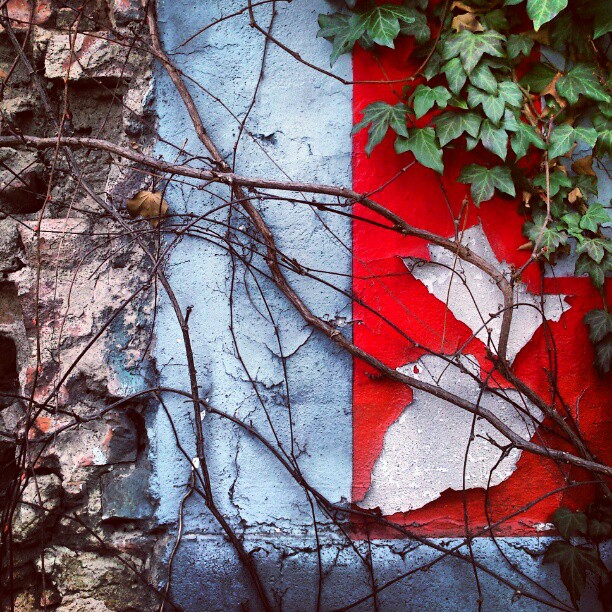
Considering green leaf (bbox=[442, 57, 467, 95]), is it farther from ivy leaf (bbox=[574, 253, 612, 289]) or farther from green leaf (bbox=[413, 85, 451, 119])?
ivy leaf (bbox=[574, 253, 612, 289])

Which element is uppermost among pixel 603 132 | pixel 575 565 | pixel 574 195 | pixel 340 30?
pixel 340 30

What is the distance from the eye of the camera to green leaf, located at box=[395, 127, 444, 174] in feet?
6.41

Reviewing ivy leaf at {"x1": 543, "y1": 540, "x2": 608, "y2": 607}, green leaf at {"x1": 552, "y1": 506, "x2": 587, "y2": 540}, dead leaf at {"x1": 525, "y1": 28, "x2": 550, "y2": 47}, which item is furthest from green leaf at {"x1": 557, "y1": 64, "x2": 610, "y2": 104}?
ivy leaf at {"x1": 543, "y1": 540, "x2": 608, "y2": 607}

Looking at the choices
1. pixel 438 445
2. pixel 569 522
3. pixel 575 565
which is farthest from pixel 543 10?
pixel 575 565

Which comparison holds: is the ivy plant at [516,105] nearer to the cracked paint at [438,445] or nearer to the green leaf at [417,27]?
the green leaf at [417,27]

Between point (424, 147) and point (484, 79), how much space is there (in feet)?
0.91

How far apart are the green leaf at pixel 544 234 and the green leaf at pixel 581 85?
385 millimetres

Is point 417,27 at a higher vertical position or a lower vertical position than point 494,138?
Answer: higher

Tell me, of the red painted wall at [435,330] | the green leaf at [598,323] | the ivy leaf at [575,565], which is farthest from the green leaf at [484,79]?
the ivy leaf at [575,565]

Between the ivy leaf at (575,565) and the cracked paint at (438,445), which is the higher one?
the cracked paint at (438,445)

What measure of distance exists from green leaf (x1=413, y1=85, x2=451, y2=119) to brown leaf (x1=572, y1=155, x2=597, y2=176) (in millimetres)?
494

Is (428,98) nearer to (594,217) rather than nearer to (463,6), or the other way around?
(463,6)

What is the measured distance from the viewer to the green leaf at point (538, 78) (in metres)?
1.99

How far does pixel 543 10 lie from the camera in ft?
5.97
